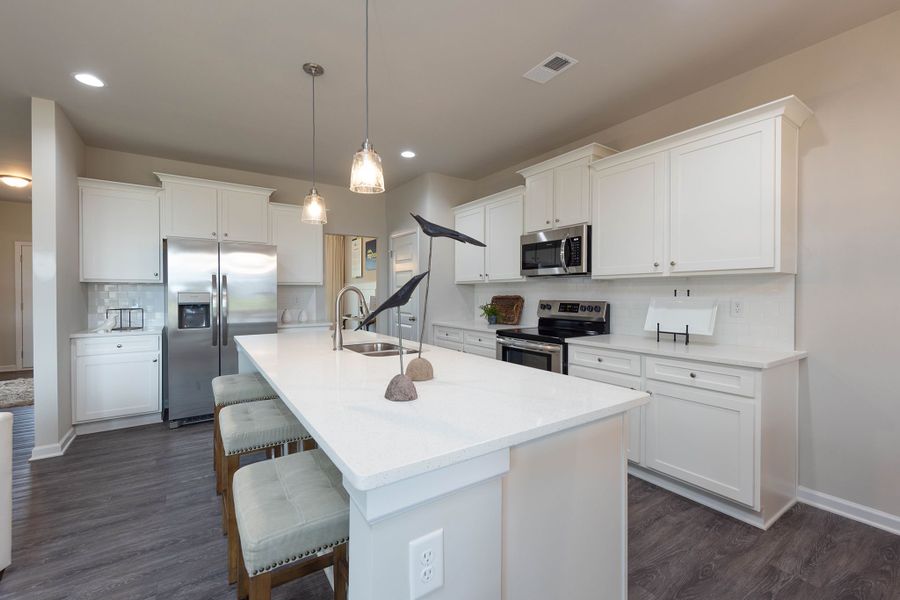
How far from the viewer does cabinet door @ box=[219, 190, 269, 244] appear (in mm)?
4117

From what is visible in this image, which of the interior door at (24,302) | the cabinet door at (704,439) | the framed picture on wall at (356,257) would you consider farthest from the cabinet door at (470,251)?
the interior door at (24,302)

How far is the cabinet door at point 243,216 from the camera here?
4.12 m

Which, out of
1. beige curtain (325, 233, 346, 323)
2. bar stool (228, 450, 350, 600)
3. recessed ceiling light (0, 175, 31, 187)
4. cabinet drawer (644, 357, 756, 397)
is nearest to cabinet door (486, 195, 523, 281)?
cabinet drawer (644, 357, 756, 397)

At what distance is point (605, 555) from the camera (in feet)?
4.39

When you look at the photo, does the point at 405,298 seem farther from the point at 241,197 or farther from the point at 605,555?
the point at 241,197

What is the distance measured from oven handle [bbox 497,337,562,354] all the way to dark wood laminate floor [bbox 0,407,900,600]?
1.02 metres

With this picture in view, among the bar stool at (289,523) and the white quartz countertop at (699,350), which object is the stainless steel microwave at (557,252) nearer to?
the white quartz countertop at (699,350)

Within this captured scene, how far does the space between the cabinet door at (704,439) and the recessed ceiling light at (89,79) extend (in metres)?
4.15

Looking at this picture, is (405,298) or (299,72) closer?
(405,298)

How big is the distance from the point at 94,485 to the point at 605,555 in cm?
307

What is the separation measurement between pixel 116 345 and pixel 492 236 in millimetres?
3649

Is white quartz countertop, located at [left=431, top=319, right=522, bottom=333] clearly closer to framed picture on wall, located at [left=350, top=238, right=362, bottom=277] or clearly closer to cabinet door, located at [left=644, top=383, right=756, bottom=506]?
cabinet door, located at [left=644, top=383, right=756, bottom=506]

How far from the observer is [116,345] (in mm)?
3549

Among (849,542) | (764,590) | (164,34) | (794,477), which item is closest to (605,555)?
(764,590)
